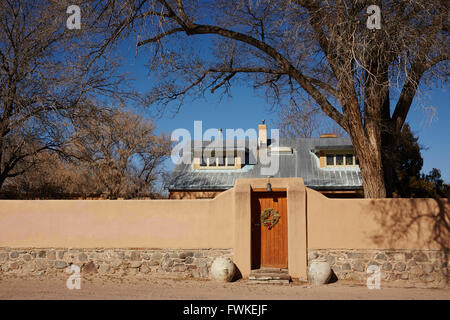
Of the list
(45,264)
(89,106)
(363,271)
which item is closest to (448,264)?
(363,271)

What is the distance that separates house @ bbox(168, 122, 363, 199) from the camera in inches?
841

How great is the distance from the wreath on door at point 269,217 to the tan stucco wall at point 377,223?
0.91 m

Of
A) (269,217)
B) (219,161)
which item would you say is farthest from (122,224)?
(219,161)

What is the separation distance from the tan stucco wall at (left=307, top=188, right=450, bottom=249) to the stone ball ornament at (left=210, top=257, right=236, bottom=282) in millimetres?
2104

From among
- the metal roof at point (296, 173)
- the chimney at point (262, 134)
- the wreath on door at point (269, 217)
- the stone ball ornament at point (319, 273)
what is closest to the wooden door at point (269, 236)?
the wreath on door at point (269, 217)

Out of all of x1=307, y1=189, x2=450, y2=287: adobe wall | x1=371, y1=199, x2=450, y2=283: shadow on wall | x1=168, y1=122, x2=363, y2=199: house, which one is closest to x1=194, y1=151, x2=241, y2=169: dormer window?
x1=168, y1=122, x2=363, y2=199: house

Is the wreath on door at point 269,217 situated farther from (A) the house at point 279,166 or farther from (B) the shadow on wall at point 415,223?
(A) the house at point 279,166

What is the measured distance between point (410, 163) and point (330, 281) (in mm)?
10321

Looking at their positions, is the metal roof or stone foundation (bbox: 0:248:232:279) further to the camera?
the metal roof

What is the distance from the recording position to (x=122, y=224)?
36.0 ft

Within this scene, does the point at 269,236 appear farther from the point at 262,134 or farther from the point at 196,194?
the point at 262,134

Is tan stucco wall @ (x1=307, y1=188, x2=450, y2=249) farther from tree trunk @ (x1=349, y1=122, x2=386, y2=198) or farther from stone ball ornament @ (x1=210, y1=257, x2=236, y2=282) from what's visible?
stone ball ornament @ (x1=210, y1=257, x2=236, y2=282)

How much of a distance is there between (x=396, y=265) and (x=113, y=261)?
7.29 m
